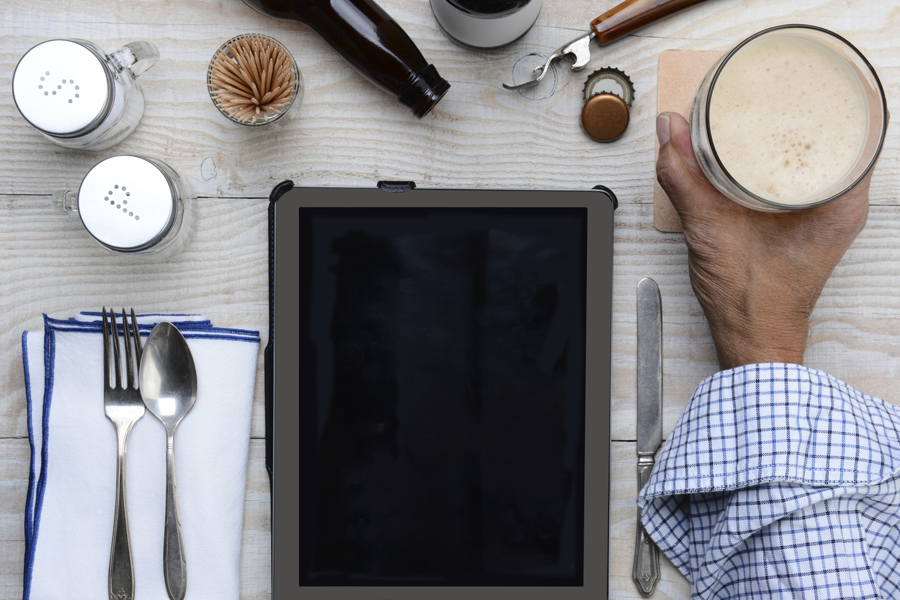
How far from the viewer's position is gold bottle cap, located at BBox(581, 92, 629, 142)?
0.59 m

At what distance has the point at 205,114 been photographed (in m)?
0.61

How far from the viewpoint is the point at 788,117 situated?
488mm

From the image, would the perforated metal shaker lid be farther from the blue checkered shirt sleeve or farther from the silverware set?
the blue checkered shirt sleeve

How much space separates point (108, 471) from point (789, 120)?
27.4 inches

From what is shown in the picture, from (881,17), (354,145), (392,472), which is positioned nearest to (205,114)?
(354,145)

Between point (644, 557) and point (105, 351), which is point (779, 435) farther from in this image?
point (105, 351)

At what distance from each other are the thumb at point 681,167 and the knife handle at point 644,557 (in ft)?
0.85

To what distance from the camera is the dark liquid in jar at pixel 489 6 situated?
1.64ft

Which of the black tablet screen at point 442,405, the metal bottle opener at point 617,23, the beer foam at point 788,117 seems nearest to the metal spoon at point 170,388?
the black tablet screen at point 442,405

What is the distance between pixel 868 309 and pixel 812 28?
0.97 ft

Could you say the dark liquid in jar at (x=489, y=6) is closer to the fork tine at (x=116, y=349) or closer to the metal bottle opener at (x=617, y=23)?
the metal bottle opener at (x=617, y=23)

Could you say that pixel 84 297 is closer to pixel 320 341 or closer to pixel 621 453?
pixel 320 341

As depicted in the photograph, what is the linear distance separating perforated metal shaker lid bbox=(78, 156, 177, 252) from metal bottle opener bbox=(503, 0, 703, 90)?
14.0 inches

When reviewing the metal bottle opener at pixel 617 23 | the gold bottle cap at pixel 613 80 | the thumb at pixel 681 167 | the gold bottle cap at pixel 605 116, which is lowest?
the thumb at pixel 681 167
